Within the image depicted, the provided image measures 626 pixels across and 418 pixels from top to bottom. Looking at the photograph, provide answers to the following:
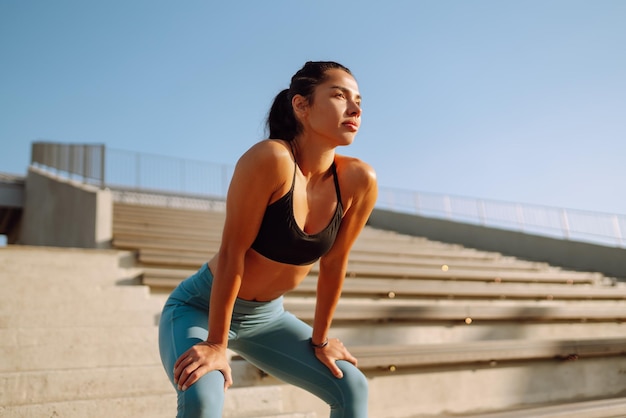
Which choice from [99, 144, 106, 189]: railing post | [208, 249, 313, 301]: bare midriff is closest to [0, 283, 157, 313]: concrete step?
[208, 249, 313, 301]: bare midriff

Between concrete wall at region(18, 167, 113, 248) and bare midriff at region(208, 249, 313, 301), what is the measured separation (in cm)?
355

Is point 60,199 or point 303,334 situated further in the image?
point 60,199

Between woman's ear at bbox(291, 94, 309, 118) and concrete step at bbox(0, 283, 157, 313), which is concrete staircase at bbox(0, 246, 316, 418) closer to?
Answer: concrete step at bbox(0, 283, 157, 313)

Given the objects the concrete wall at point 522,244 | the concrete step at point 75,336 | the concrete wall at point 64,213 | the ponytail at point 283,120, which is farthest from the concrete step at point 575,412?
the concrete wall at point 522,244

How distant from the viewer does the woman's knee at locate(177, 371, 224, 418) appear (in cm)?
107

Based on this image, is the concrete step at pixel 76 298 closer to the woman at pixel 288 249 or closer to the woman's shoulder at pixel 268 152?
the woman at pixel 288 249

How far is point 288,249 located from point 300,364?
34 centimetres

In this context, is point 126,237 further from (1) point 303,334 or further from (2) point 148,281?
(1) point 303,334

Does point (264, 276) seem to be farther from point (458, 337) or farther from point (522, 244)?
point (522, 244)

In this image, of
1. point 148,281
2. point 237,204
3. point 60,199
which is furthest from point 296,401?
point 60,199

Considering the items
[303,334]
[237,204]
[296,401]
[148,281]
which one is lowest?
[296,401]

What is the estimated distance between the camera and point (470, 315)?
10.6ft

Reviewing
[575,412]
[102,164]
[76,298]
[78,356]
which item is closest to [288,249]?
[78,356]

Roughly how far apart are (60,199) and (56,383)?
451 centimetres
